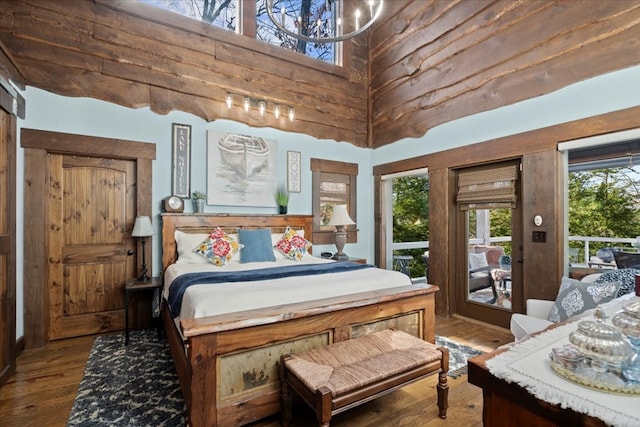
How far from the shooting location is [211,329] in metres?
1.77

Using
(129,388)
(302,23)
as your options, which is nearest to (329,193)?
(302,23)

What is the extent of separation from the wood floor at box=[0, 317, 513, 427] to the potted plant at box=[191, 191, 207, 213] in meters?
1.86

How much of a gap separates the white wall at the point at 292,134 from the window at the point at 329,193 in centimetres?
11

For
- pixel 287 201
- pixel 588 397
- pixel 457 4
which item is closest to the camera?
pixel 588 397

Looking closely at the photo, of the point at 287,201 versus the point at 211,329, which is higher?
the point at 287,201

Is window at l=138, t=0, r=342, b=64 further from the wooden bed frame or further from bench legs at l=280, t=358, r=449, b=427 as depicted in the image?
bench legs at l=280, t=358, r=449, b=427

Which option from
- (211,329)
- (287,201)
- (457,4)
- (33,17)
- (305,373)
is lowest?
(305,373)

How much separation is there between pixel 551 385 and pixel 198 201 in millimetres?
3784

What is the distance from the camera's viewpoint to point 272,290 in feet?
7.45

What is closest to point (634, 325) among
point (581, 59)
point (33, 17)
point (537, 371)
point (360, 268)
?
point (537, 371)

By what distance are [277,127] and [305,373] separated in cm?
361

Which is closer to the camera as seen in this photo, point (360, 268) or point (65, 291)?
point (360, 268)

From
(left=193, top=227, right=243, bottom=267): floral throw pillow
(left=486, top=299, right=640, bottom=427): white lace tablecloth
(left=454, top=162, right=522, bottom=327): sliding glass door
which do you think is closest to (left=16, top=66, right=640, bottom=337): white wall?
(left=454, top=162, right=522, bottom=327): sliding glass door

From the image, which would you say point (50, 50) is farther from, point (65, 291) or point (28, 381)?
point (28, 381)
